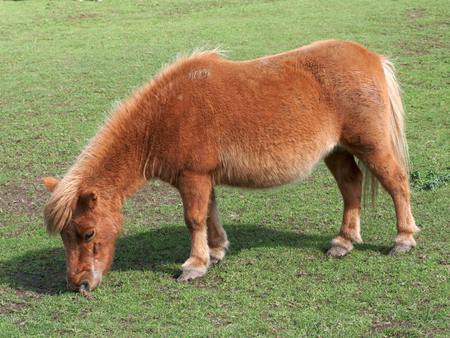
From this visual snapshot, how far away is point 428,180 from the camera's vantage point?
24.0ft

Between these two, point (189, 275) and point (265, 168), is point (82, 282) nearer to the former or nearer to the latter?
point (189, 275)

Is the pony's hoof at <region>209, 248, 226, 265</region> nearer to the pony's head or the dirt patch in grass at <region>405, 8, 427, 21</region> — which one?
the pony's head

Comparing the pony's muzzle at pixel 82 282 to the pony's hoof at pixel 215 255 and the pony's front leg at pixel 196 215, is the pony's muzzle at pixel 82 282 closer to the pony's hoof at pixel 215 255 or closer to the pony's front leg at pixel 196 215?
the pony's front leg at pixel 196 215

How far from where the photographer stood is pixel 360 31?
46.6 feet

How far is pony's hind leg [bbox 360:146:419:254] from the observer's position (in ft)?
18.8

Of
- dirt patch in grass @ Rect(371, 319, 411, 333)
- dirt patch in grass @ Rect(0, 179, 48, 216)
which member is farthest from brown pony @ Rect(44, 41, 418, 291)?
dirt patch in grass @ Rect(0, 179, 48, 216)

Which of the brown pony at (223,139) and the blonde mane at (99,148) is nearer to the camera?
the blonde mane at (99,148)

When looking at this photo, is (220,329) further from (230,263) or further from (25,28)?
(25,28)

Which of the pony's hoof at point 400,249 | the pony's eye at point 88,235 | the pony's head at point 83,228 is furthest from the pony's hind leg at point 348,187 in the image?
the pony's eye at point 88,235

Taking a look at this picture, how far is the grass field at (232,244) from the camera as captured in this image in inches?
191

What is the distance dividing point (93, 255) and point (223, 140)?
4.19 feet

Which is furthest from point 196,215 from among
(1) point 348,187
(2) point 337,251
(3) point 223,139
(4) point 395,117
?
(4) point 395,117

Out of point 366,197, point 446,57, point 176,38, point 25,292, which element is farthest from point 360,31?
point 25,292

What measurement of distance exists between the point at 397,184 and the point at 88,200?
7.92ft
